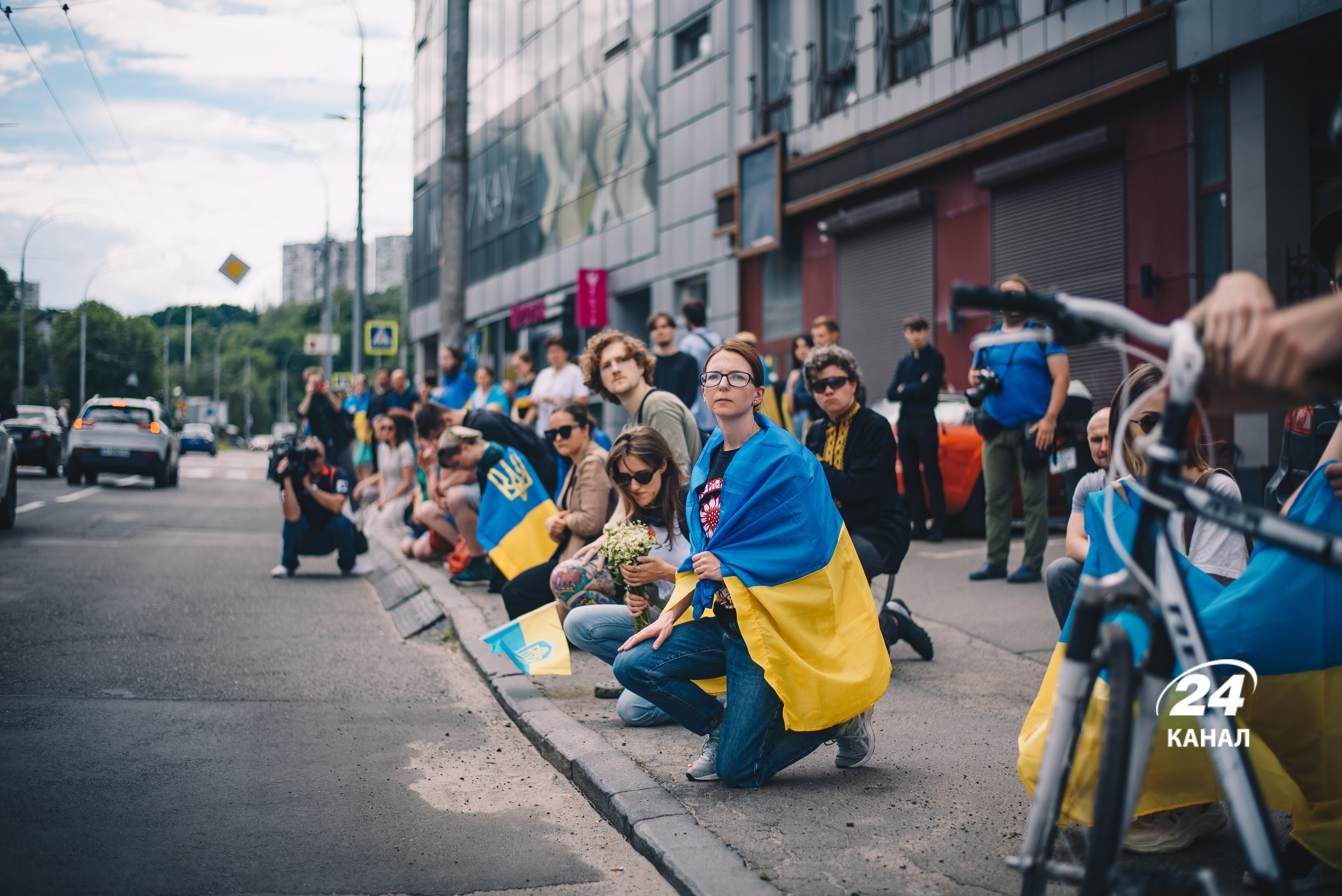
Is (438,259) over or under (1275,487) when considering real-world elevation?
over

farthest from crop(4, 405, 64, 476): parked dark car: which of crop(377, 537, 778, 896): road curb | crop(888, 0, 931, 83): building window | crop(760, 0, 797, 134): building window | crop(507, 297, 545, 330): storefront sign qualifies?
crop(377, 537, 778, 896): road curb

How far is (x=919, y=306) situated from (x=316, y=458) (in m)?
8.70

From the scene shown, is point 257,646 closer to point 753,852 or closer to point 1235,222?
point 753,852

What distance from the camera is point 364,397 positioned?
1880 centimetres

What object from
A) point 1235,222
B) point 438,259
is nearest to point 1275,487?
point 1235,222

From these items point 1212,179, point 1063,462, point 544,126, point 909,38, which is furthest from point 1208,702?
point 544,126

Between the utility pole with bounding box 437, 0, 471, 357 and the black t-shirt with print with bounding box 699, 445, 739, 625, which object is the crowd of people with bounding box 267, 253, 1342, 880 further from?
the utility pole with bounding box 437, 0, 471, 357

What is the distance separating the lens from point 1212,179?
11.2m

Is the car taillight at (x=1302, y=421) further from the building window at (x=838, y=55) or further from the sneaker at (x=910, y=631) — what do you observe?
the building window at (x=838, y=55)

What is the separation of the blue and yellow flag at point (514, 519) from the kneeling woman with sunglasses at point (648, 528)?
7.35 ft

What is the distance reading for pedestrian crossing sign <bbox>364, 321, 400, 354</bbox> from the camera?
85.5ft

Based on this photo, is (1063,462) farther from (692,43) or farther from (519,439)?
(692,43)

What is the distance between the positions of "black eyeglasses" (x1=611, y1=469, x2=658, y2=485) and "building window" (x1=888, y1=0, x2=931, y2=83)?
1165cm

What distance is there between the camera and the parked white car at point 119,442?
22125mm
